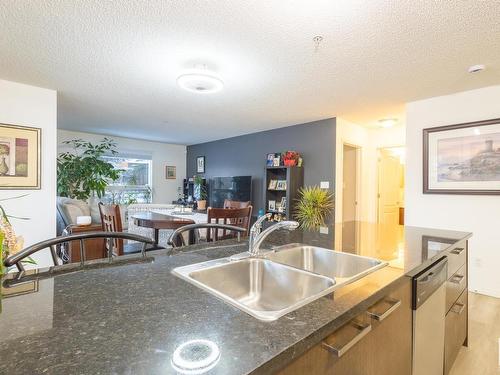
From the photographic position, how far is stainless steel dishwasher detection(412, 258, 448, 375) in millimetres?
1117

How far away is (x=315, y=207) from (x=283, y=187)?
0.85 meters

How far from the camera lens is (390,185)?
5.43 meters

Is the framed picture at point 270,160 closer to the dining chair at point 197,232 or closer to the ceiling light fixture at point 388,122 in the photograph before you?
the ceiling light fixture at point 388,122

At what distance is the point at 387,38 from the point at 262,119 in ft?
8.56

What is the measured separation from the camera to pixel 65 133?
5598 millimetres

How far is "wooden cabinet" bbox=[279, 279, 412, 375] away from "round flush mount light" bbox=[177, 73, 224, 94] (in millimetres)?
2230

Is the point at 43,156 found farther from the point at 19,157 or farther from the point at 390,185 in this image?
the point at 390,185

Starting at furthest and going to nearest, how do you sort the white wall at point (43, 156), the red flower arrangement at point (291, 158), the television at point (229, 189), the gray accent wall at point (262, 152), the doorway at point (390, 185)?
the television at point (229, 189) < the doorway at point (390, 185) < the red flower arrangement at point (291, 158) < the gray accent wall at point (262, 152) < the white wall at point (43, 156)

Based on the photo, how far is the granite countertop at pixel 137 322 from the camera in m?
0.48

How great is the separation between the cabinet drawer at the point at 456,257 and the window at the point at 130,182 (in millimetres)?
6002

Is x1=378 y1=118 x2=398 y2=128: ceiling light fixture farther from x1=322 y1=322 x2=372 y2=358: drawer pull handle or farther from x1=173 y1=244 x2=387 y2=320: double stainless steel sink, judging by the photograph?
x1=322 y1=322 x2=372 y2=358: drawer pull handle

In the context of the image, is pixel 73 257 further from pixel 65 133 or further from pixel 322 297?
pixel 65 133

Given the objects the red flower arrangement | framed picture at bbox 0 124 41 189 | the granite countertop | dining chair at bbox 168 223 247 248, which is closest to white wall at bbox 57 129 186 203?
framed picture at bbox 0 124 41 189

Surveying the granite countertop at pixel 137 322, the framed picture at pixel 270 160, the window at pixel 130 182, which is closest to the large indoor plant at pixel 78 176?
the window at pixel 130 182
